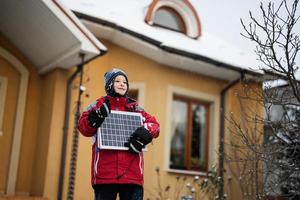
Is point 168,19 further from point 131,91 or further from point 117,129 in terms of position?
point 117,129

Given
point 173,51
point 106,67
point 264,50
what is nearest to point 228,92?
point 173,51

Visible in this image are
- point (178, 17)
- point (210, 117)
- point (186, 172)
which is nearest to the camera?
point (186, 172)

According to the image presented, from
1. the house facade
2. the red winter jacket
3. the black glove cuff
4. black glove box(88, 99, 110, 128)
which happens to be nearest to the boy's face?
the red winter jacket

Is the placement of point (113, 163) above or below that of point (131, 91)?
below

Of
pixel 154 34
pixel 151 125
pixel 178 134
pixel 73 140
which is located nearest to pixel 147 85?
pixel 154 34

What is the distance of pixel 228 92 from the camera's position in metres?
11.0

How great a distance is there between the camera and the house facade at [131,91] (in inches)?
343

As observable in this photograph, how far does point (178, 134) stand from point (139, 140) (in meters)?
6.55

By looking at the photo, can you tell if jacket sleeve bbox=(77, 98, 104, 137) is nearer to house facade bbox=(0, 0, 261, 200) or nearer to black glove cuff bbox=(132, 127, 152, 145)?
black glove cuff bbox=(132, 127, 152, 145)

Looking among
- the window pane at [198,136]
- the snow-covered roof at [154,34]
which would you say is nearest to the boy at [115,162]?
the snow-covered roof at [154,34]

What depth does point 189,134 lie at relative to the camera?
1055 centimetres

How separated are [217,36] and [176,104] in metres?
3.65

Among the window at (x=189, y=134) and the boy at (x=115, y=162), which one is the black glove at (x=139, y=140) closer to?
the boy at (x=115, y=162)

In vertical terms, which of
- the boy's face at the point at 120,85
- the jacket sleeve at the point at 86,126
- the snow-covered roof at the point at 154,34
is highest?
the snow-covered roof at the point at 154,34
